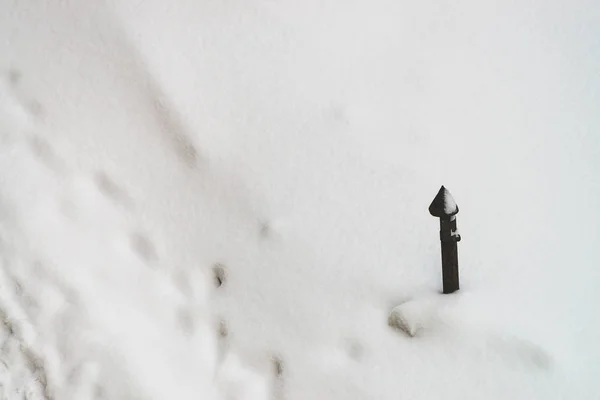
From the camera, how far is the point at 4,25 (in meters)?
3.04

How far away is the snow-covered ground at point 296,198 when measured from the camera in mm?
2084

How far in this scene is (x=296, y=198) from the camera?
2.53 meters

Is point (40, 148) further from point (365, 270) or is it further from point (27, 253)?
point (365, 270)

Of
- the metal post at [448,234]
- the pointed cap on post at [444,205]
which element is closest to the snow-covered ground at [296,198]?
the metal post at [448,234]

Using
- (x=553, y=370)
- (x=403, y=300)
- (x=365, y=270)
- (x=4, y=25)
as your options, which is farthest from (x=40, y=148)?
(x=553, y=370)

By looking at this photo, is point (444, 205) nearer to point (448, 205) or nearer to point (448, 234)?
point (448, 205)

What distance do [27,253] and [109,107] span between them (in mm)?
773

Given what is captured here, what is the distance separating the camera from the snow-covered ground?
2084 millimetres

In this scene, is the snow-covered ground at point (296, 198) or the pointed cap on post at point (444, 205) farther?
the snow-covered ground at point (296, 198)

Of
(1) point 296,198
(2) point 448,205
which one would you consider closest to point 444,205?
(2) point 448,205

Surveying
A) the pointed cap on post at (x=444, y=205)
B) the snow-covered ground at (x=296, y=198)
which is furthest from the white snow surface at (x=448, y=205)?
the snow-covered ground at (x=296, y=198)

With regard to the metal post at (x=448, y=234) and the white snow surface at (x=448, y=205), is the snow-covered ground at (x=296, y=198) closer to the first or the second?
the metal post at (x=448, y=234)

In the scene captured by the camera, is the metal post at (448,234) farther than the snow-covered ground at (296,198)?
No

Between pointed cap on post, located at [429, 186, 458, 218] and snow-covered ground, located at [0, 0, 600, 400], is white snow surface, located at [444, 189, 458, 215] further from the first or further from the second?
snow-covered ground, located at [0, 0, 600, 400]
